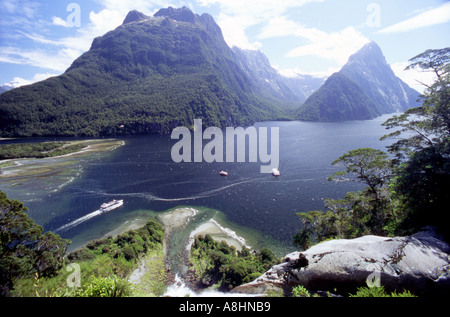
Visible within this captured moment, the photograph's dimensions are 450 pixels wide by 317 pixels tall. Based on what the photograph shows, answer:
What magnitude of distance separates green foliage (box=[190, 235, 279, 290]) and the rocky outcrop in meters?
10.9

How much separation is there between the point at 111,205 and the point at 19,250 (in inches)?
1243

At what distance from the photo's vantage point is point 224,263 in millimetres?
28125

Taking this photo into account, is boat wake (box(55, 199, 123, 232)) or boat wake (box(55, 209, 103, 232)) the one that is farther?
boat wake (box(55, 199, 123, 232))

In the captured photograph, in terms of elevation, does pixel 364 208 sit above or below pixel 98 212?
above

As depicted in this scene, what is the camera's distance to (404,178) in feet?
58.7

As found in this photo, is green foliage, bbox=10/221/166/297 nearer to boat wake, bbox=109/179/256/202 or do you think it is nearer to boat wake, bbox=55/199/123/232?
boat wake, bbox=109/179/256/202

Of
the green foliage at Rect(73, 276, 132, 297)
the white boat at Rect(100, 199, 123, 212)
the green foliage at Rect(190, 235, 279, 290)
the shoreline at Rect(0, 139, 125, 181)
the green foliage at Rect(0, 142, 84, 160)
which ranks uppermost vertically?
the green foliage at Rect(0, 142, 84, 160)

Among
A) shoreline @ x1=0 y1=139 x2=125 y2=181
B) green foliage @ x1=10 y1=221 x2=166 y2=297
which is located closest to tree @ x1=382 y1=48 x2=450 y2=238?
green foliage @ x1=10 y1=221 x2=166 y2=297

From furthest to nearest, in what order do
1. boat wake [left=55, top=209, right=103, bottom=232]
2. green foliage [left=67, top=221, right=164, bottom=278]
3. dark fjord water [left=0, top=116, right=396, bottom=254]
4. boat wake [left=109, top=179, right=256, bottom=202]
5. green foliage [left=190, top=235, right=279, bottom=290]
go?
boat wake [left=109, top=179, right=256, bottom=202] → dark fjord water [left=0, top=116, right=396, bottom=254] → boat wake [left=55, top=209, right=103, bottom=232] → green foliage [left=67, top=221, right=164, bottom=278] → green foliage [left=190, top=235, right=279, bottom=290]

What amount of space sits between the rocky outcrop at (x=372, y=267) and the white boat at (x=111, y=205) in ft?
142

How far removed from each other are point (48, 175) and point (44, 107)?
523ft

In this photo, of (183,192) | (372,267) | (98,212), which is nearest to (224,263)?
(372,267)

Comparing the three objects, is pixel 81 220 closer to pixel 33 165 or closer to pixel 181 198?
pixel 181 198

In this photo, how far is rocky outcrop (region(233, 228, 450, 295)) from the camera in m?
10.8
